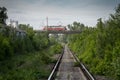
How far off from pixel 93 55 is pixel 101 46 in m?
2.60

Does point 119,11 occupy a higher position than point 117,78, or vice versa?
point 119,11

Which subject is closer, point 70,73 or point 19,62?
point 70,73

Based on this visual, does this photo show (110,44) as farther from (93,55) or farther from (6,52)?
(6,52)

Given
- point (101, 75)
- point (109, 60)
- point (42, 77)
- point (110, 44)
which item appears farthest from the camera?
point (110, 44)

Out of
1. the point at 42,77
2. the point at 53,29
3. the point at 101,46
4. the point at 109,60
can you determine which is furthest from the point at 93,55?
the point at 53,29

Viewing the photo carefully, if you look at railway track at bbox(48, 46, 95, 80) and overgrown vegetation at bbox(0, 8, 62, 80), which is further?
overgrown vegetation at bbox(0, 8, 62, 80)

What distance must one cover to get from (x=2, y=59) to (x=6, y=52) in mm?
2963

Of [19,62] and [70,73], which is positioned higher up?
[70,73]

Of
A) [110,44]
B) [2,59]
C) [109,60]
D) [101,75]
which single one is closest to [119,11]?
[110,44]

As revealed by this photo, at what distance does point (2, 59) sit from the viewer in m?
31.2

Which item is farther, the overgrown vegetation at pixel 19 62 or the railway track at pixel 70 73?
the overgrown vegetation at pixel 19 62

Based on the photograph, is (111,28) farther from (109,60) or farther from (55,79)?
(55,79)

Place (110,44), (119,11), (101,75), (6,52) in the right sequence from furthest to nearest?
(6,52)
(119,11)
(110,44)
(101,75)

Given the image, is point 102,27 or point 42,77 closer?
point 42,77
